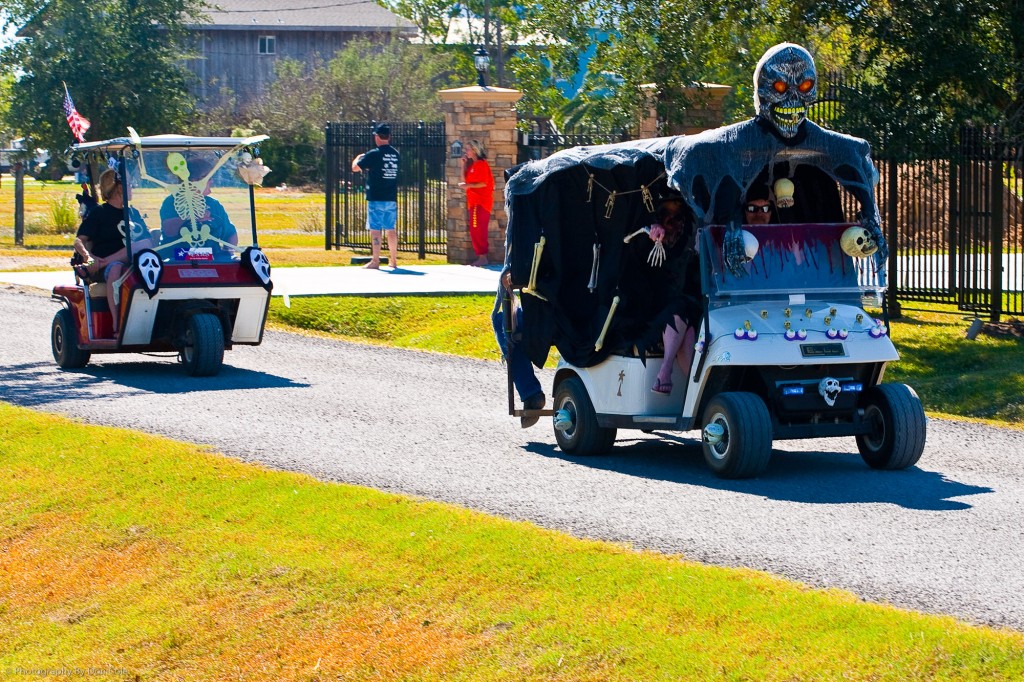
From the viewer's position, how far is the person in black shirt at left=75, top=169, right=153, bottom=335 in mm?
14055

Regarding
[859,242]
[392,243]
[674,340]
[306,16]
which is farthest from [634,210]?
[306,16]

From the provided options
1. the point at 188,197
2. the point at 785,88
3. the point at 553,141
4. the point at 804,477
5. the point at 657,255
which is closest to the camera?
the point at 785,88

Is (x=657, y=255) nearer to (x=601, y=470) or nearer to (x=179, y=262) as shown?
(x=601, y=470)

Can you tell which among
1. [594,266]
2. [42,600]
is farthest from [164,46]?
[42,600]

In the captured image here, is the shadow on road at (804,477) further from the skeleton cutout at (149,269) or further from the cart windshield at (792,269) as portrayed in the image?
the skeleton cutout at (149,269)

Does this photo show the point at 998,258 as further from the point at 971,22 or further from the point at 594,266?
the point at 594,266

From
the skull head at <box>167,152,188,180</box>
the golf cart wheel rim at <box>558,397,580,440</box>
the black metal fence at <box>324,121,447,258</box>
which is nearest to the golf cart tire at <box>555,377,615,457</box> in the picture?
the golf cart wheel rim at <box>558,397,580,440</box>

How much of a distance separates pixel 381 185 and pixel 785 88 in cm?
1339

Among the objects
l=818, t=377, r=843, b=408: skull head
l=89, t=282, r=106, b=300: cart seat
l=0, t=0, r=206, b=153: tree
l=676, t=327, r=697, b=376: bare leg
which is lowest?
l=818, t=377, r=843, b=408: skull head

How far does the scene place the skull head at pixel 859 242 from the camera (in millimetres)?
9820

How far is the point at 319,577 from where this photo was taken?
24.9 feet

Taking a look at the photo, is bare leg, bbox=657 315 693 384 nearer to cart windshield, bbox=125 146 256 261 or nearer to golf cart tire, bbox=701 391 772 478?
golf cart tire, bbox=701 391 772 478

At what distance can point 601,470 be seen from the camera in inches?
391

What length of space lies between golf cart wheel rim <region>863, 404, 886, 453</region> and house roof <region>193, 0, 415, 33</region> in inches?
2219
